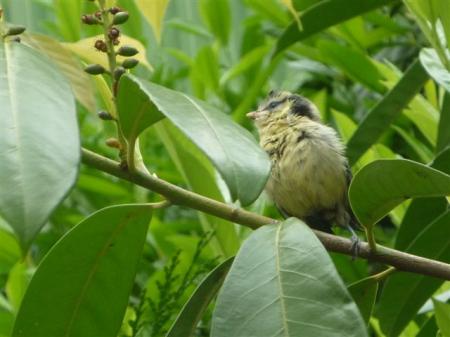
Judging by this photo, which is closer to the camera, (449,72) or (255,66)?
(449,72)

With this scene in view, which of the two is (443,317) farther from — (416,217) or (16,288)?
(16,288)

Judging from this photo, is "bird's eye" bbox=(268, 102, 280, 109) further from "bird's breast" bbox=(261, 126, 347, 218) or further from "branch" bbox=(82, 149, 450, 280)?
"branch" bbox=(82, 149, 450, 280)

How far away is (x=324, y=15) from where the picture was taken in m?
2.42

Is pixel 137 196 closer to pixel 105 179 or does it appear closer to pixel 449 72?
pixel 105 179

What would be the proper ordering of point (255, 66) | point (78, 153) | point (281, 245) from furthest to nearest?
point (255, 66)
point (281, 245)
point (78, 153)

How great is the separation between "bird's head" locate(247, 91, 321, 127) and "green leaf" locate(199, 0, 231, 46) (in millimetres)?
667

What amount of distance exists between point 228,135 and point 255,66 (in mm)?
2327

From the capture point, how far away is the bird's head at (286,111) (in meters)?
2.88

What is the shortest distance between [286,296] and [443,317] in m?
0.57

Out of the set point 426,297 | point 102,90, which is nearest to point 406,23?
point 426,297

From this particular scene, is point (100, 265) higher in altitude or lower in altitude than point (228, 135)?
lower

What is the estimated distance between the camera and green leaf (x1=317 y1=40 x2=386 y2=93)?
315cm

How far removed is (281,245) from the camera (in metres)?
1.44

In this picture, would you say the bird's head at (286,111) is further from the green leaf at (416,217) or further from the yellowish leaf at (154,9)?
the yellowish leaf at (154,9)
